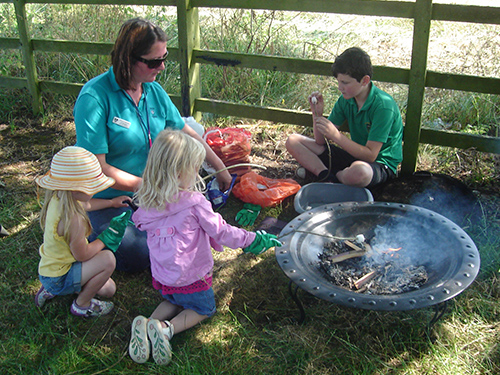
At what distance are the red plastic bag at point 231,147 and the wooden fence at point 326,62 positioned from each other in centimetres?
38

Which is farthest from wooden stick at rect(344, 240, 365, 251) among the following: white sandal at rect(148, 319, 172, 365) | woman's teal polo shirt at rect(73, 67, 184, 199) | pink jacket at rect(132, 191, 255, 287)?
woman's teal polo shirt at rect(73, 67, 184, 199)

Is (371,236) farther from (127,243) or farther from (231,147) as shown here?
(231,147)

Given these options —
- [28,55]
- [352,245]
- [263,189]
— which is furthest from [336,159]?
[28,55]

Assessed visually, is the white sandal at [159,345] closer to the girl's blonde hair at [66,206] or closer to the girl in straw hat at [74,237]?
the girl in straw hat at [74,237]

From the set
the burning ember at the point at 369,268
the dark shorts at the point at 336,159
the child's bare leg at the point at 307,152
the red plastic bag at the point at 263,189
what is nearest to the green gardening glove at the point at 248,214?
the red plastic bag at the point at 263,189

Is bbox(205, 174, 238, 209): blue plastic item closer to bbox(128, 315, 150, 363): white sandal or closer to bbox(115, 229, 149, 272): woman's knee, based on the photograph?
bbox(115, 229, 149, 272): woman's knee

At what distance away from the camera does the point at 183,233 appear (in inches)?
92.4

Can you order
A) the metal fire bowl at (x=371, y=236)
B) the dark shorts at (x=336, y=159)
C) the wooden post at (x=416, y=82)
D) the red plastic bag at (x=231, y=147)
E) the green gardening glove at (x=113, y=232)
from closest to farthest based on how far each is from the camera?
the metal fire bowl at (x=371, y=236), the green gardening glove at (x=113, y=232), the wooden post at (x=416, y=82), the dark shorts at (x=336, y=159), the red plastic bag at (x=231, y=147)

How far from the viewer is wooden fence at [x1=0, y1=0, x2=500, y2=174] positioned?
11.7 ft

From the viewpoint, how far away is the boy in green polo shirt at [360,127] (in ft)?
11.4

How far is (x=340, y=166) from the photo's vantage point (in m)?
4.05

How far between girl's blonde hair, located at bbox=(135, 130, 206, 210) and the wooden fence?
2.22 meters

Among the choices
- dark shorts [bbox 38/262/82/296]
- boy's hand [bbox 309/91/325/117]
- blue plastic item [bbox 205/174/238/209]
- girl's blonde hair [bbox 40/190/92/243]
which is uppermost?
boy's hand [bbox 309/91/325/117]

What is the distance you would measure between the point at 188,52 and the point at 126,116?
5.88ft
